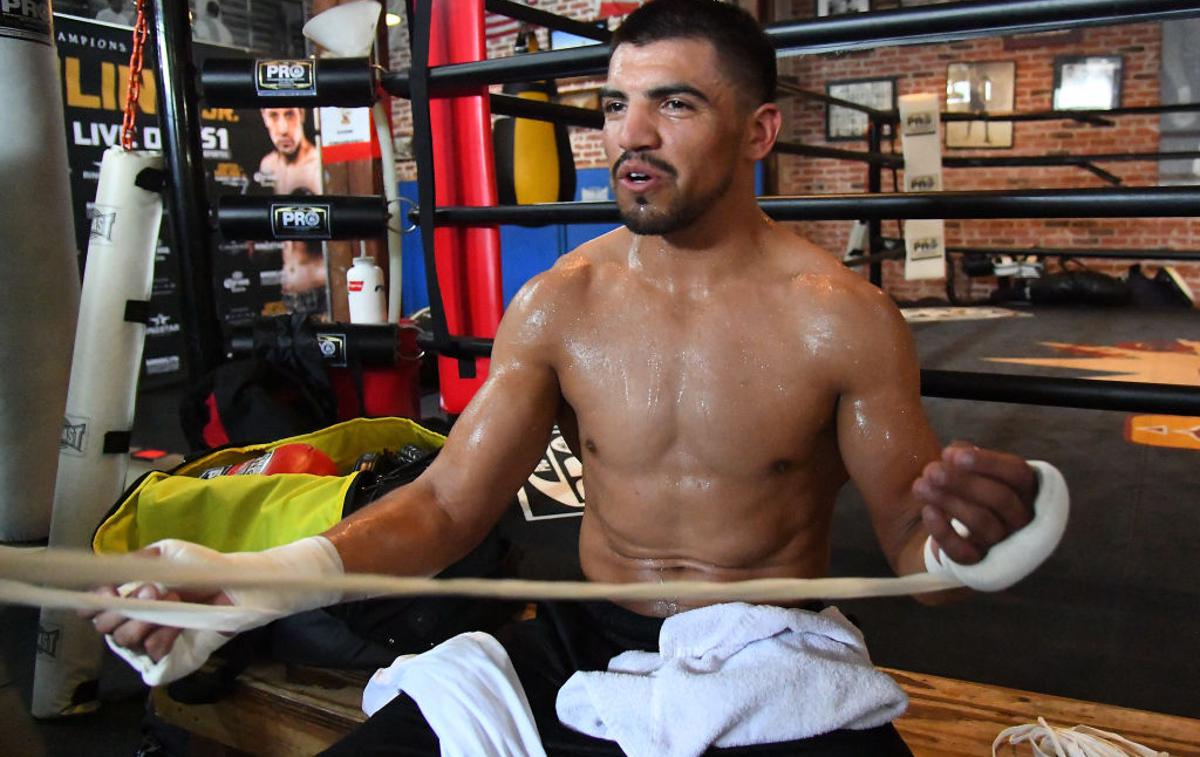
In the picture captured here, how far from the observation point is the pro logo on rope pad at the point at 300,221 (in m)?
1.87

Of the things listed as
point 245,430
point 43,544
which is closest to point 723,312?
point 245,430

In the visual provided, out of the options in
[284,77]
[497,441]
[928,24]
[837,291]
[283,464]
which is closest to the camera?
Answer: [837,291]

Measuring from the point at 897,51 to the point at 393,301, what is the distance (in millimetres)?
6195

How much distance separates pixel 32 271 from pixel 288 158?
3885 mm

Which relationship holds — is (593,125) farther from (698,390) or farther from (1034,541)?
(1034,541)

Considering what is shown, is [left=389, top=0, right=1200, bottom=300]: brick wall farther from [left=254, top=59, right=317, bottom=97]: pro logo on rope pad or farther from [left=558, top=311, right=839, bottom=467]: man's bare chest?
[left=558, top=311, right=839, bottom=467]: man's bare chest

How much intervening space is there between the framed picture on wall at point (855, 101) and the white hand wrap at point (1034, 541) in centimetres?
696

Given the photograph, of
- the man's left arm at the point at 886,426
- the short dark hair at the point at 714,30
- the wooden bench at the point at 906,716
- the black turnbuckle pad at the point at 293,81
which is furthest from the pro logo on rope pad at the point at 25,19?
the man's left arm at the point at 886,426

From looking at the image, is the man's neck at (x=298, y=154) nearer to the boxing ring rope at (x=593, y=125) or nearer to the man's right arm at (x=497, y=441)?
the boxing ring rope at (x=593, y=125)

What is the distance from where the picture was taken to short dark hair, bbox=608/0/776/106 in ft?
3.58

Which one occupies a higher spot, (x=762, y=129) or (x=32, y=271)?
(x=762, y=129)

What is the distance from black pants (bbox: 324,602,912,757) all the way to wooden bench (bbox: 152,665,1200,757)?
26 cm

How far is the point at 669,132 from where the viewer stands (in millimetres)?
1082

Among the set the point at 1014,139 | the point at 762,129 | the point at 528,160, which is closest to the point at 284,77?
the point at 528,160
